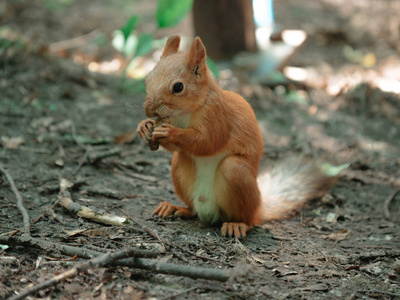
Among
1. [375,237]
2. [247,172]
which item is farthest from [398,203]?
[247,172]

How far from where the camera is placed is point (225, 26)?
716 centimetres

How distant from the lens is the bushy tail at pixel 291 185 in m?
3.78

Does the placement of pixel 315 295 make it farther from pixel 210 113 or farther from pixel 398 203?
pixel 398 203

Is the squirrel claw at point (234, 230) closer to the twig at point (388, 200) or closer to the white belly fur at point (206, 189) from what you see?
the white belly fur at point (206, 189)

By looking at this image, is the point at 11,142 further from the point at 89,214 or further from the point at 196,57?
the point at 196,57

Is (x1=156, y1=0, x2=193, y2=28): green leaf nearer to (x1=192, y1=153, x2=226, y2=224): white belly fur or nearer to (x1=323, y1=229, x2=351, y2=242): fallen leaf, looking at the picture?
(x1=192, y1=153, x2=226, y2=224): white belly fur

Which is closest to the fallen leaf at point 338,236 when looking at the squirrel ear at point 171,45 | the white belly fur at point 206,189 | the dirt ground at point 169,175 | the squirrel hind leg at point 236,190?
the dirt ground at point 169,175

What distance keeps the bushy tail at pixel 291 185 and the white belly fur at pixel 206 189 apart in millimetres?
593

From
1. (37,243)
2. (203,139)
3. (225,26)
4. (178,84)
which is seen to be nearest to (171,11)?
(225,26)

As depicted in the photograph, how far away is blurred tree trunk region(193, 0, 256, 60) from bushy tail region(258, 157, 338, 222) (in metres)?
3.52

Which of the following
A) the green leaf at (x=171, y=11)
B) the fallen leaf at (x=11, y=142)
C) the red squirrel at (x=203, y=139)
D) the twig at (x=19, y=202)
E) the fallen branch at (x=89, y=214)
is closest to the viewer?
the twig at (x=19, y=202)

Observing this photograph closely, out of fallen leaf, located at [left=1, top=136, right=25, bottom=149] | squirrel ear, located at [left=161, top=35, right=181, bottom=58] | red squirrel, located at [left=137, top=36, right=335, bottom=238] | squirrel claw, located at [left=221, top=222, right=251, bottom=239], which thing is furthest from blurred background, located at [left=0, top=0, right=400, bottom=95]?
squirrel claw, located at [left=221, top=222, right=251, bottom=239]

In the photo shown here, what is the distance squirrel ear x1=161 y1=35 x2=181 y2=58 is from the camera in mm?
3215

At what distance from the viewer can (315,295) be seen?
2.41 metres
